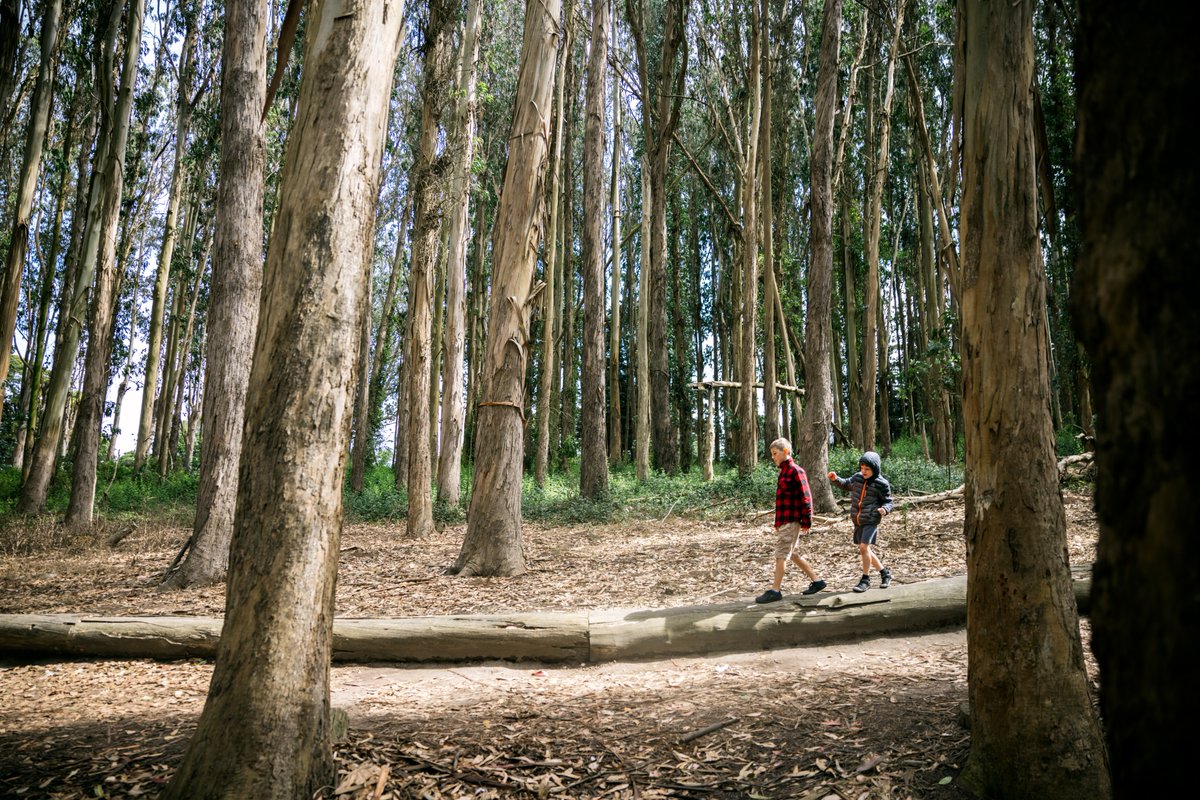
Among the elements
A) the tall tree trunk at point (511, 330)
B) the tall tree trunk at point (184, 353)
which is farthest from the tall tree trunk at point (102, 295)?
the tall tree trunk at point (184, 353)

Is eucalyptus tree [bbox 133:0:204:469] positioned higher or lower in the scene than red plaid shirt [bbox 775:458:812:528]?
higher

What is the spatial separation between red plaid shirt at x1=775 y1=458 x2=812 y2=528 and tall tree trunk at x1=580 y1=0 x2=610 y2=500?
320 inches

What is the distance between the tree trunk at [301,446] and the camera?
2.83 m

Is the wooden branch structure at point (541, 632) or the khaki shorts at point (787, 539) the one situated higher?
the khaki shorts at point (787, 539)

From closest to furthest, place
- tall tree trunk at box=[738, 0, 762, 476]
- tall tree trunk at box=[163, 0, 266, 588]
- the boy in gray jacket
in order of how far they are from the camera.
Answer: the boy in gray jacket → tall tree trunk at box=[163, 0, 266, 588] → tall tree trunk at box=[738, 0, 762, 476]

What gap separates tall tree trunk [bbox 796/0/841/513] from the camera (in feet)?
36.4

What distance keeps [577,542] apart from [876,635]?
5881mm

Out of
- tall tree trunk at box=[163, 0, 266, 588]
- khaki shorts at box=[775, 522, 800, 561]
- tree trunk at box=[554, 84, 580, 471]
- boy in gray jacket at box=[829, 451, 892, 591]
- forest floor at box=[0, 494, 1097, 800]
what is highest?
tree trunk at box=[554, 84, 580, 471]

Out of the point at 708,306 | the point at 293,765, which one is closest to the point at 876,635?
the point at 293,765

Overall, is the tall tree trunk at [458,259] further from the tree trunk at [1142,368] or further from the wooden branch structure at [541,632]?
the tree trunk at [1142,368]

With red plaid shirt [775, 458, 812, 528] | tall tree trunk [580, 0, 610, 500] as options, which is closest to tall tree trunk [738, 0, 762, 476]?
tall tree trunk [580, 0, 610, 500]

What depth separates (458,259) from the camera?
1318 cm

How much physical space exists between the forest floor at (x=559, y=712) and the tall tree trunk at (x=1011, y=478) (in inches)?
16.4

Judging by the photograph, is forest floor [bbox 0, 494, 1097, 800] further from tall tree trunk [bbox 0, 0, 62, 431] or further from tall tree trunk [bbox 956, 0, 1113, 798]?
tall tree trunk [bbox 0, 0, 62, 431]
